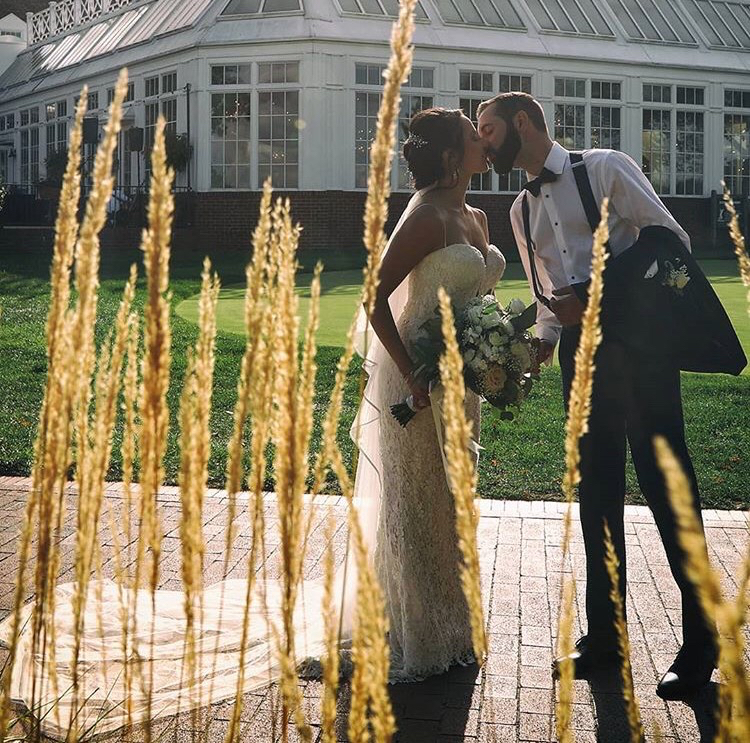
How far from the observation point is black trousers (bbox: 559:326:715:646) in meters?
3.98

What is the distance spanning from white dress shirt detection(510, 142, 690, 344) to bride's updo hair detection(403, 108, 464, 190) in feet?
1.14

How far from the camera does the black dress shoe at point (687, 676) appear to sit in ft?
12.9

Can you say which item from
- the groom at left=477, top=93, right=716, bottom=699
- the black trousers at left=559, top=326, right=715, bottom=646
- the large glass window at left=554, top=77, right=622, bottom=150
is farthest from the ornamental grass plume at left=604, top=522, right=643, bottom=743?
the large glass window at left=554, top=77, right=622, bottom=150

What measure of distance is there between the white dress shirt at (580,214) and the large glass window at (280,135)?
2342 cm

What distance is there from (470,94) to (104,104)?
1005cm

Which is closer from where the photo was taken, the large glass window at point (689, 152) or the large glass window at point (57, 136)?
the large glass window at point (689, 152)

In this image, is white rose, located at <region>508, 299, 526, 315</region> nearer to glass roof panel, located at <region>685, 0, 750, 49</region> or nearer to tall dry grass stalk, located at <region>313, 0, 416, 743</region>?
tall dry grass stalk, located at <region>313, 0, 416, 743</region>

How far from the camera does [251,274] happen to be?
1659 millimetres

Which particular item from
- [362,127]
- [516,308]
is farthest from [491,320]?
[362,127]

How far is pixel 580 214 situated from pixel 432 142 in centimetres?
60

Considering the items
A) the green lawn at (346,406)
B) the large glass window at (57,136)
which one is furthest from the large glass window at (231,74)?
the green lawn at (346,406)

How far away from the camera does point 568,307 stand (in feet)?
13.4

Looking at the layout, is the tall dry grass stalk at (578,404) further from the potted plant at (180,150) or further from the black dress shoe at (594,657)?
the potted plant at (180,150)

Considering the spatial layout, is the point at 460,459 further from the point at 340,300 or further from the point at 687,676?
the point at 340,300
